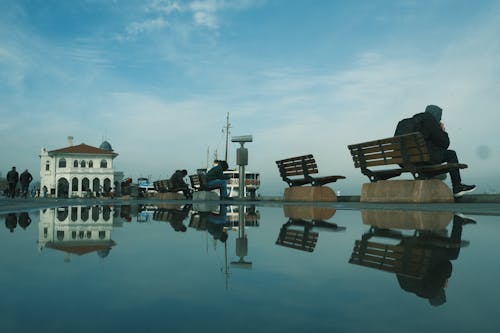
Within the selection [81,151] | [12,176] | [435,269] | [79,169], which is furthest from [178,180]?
[81,151]

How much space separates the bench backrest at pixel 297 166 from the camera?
10.6 metres

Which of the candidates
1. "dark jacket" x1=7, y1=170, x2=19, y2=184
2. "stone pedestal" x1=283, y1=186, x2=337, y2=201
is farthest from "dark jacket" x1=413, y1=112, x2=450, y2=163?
"dark jacket" x1=7, y1=170, x2=19, y2=184

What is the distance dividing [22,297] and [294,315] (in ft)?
2.62

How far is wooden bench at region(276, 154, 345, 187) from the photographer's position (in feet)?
34.8

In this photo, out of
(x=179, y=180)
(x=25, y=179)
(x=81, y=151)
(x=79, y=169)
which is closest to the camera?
(x=179, y=180)

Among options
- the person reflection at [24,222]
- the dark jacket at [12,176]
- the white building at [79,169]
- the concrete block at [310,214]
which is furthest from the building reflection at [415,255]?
the white building at [79,169]

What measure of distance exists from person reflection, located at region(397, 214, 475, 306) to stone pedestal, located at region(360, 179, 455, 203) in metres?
4.90

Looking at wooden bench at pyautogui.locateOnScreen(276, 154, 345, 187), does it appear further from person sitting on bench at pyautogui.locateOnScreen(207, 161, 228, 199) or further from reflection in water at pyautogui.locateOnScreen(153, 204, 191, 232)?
reflection in water at pyautogui.locateOnScreen(153, 204, 191, 232)

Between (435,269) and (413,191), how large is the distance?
248 inches

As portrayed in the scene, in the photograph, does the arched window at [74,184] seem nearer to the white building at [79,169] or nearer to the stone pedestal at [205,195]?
the white building at [79,169]

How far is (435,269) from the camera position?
5.39ft

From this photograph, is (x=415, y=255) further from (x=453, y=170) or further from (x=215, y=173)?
(x=215, y=173)

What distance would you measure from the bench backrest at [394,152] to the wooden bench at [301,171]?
1.86 m

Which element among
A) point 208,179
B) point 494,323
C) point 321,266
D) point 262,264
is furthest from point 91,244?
point 208,179
